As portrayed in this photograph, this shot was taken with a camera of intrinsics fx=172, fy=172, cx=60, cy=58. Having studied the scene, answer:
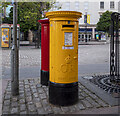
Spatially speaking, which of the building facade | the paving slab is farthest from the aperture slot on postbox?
the building facade

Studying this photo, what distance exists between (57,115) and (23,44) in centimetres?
2656

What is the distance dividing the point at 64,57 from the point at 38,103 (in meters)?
1.26

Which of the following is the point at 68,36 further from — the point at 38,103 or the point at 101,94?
the point at 101,94

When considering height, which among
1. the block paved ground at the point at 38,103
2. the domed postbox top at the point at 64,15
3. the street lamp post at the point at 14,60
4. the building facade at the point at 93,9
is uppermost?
the building facade at the point at 93,9

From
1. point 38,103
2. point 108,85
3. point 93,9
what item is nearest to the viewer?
point 38,103

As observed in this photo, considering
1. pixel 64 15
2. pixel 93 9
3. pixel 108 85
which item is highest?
pixel 93 9

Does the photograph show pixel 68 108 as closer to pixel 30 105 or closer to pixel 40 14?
pixel 30 105

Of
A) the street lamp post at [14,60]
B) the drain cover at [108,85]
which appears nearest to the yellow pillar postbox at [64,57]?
the street lamp post at [14,60]

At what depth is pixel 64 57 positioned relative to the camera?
12.8 ft

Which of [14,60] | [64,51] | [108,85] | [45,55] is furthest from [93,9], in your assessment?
[64,51]

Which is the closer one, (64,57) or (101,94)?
(64,57)

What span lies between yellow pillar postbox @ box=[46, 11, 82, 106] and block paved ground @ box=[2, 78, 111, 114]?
0.72ft

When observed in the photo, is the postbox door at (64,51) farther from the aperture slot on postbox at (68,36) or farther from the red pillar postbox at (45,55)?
the red pillar postbox at (45,55)

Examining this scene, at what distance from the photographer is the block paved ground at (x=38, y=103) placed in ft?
12.2
